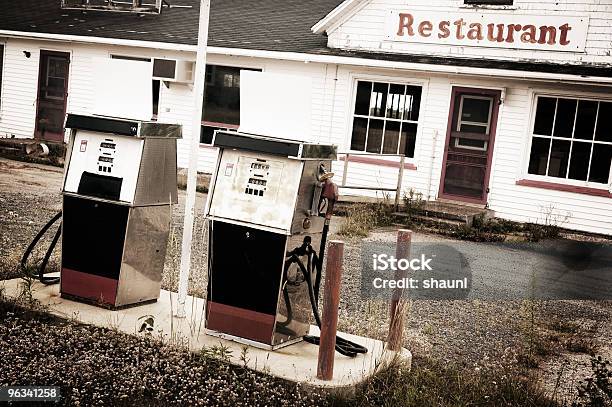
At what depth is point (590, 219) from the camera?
13914 mm

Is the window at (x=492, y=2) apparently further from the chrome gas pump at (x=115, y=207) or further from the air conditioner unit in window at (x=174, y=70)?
the chrome gas pump at (x=115, y=207)

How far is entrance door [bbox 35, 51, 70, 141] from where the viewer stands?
19641 millimetres

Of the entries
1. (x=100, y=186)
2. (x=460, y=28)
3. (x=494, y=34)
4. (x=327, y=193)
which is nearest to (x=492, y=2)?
(x=494, y=34)

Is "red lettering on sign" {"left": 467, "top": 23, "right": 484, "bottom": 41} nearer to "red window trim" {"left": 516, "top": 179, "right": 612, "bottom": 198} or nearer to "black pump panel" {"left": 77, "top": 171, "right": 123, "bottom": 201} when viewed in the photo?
"red window trim" {"left": 516, "top": 179, "right": 612, "bottom": 198}

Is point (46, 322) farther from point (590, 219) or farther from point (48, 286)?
point (590, 219)

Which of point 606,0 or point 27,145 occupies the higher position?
point 606,0

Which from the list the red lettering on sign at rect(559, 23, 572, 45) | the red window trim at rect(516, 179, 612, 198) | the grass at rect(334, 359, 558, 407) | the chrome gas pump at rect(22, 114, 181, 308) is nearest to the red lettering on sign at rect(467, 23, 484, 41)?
the red lettering on sign at rect(559, 23, 572, 45)

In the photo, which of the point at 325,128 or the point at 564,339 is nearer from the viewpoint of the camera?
the point at 564,339

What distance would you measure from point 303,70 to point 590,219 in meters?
6.64

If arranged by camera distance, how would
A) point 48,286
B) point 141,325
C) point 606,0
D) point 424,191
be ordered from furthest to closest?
point 424,191
point 606,0
point 48,286
point 141,325

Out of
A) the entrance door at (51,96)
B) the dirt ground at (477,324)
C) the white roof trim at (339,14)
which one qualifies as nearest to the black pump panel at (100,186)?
the dirt ground at (477,324)

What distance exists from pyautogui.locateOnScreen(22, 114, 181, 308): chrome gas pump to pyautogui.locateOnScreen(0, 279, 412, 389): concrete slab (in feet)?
0.55

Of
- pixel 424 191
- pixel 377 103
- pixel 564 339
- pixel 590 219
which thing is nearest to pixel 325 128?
pixel 377 103

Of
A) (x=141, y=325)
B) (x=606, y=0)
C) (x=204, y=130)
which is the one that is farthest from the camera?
(x=204, y=130)
